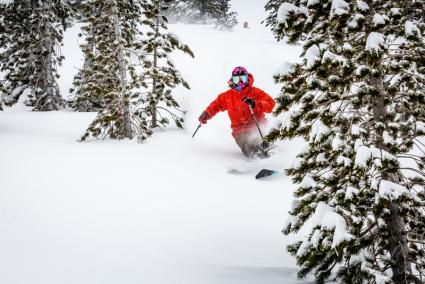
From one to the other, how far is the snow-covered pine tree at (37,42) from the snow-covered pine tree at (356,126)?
14.8 meters

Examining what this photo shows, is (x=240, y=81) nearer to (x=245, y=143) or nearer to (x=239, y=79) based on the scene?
(x=239, y=79)

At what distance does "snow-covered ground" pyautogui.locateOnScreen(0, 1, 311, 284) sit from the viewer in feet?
10.9

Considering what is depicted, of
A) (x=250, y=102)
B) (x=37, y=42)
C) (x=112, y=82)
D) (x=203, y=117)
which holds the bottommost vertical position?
(x=203, y=117)

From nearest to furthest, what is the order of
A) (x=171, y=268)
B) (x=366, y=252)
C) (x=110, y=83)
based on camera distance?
(x=366, y=252)
(x=171, y=268)
(x=110, y=83)

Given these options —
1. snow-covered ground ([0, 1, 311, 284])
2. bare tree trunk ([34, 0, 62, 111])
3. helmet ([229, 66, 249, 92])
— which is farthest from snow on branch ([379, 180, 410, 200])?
bare tree trunk ([34, 0, 62, 111])

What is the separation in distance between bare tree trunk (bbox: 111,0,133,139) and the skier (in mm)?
2236

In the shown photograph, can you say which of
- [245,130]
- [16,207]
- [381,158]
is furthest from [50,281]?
[245,130]

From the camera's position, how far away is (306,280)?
11.6ft

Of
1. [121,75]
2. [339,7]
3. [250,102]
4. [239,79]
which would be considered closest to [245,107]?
[250,102]

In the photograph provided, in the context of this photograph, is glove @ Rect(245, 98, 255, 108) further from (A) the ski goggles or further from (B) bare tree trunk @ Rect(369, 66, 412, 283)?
(B) bare tree trunk @ Rect(369, 66, 412, 283)

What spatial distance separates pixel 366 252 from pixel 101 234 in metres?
2.81

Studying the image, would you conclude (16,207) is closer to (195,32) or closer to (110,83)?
(110,83)

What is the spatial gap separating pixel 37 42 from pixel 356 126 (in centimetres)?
1615

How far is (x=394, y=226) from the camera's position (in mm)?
3189
